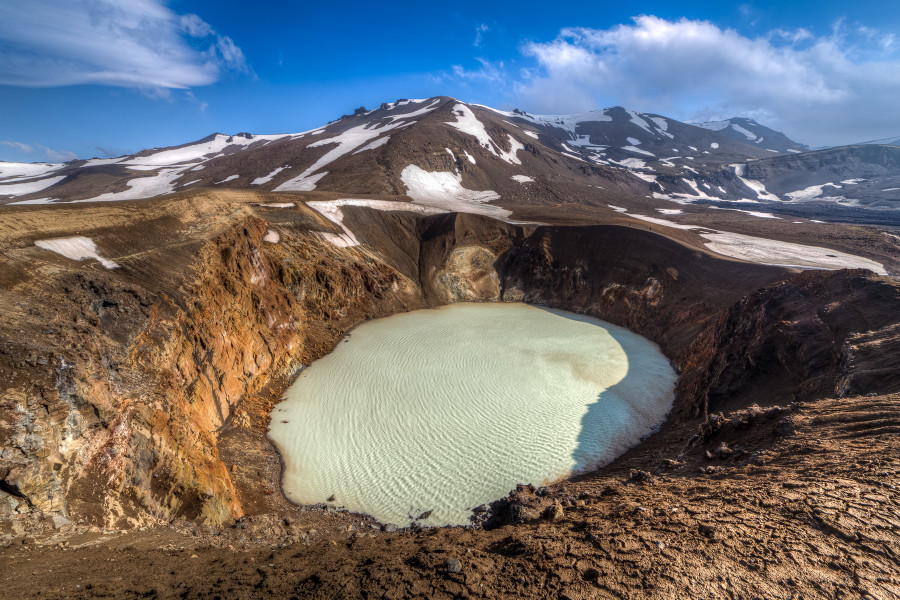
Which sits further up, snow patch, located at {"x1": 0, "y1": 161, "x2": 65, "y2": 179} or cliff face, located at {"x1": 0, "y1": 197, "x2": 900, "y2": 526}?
snow patch, located at {"x1": 0, "y1": 161, "x2": 65, "y2": 179}

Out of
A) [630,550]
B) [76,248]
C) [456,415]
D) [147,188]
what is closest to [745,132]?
[456,415]

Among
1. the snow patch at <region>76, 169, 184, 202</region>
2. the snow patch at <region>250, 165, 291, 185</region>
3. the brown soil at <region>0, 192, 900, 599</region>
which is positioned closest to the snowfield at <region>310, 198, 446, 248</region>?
the brown soil at <region>0, 192, 900, 599</region>

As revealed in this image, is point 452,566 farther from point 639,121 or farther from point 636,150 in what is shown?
point 639,121

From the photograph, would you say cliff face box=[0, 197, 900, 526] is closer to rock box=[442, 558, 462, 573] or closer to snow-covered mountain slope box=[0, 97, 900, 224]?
rock box=[442, 558, 462, 573]

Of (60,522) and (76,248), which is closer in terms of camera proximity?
(60,522)

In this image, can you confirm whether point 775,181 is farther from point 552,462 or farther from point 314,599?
point 314,599
